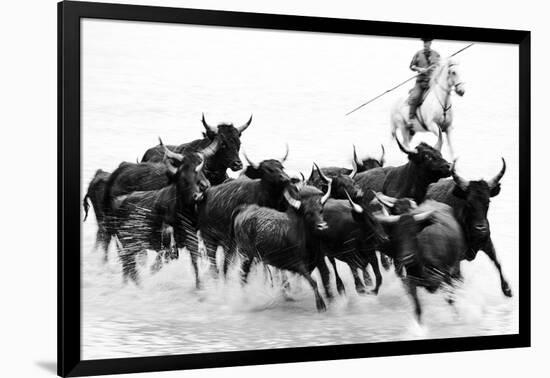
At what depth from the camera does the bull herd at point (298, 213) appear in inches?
245

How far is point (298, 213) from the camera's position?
652cm

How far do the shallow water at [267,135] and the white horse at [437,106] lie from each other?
58mm

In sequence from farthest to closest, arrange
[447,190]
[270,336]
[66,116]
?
[447,190]
[270,336]
[66,116]

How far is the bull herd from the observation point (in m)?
6.23

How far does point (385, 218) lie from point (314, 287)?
62cm

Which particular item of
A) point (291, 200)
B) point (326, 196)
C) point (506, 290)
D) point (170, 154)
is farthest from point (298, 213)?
point (506, 290)

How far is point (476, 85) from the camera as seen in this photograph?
7.04 metres

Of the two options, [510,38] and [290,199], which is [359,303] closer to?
[290,199]

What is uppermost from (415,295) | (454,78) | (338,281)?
(454,78)

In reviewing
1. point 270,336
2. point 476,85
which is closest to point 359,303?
point 270,336

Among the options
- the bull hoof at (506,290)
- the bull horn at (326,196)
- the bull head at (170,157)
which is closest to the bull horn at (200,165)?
the bull head at (170,157)

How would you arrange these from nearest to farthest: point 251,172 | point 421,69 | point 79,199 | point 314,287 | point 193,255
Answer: point 79,199, point 193,255, point 251,172, point 314,287, point 421,69

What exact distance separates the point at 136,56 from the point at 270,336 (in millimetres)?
1729

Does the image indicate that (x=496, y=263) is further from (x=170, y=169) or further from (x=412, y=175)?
(x=170, y=169)
